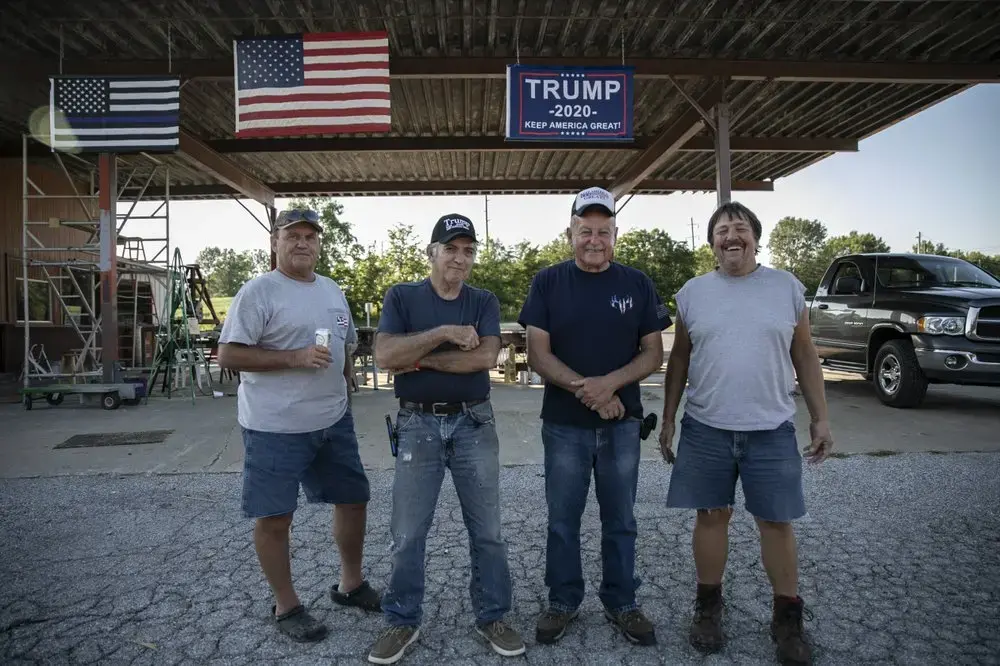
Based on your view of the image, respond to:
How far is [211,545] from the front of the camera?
151 inches

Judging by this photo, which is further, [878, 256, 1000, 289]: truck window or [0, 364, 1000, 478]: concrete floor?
[878, 256, 1000, 289]: truck window

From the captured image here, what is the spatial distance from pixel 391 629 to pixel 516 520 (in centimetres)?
171

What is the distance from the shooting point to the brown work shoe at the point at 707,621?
2.67 m

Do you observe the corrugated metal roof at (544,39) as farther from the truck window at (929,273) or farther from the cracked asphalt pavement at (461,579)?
the cracked asphalt pavement at (461,579)

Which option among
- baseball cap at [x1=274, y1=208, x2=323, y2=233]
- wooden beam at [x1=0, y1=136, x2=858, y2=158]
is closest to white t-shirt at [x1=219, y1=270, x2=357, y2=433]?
baseball cap at [x1=274, y1=208, x2=323, y2=233]

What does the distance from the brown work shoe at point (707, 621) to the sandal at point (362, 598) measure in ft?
4.82

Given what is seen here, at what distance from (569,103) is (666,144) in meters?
3.94

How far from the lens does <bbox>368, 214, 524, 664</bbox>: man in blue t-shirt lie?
269 centimetres

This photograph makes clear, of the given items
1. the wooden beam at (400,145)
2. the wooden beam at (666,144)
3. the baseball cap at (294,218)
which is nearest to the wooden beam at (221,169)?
the wooden beam at (400,145)

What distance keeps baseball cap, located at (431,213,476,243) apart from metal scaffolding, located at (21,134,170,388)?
8.58 meters

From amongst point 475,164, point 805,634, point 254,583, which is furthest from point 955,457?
point 475,164

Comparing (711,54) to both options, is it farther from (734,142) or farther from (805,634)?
(805,634)

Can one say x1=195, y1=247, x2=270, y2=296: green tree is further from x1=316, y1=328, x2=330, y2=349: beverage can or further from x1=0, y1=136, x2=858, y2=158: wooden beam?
x1=316, y1=328, x2=330, y2=349: beverage can

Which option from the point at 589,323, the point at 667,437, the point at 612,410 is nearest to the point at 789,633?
the point at 667,437
